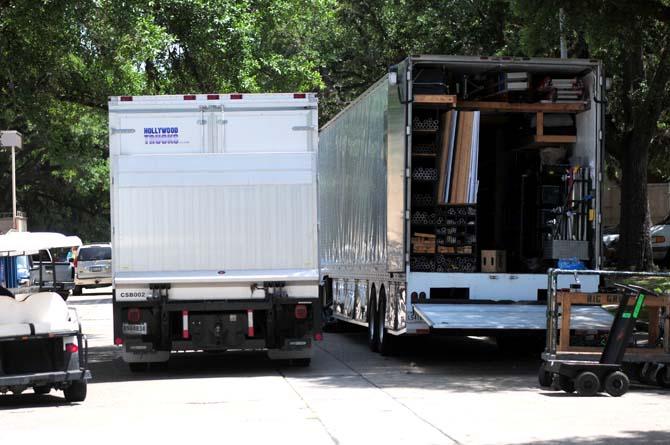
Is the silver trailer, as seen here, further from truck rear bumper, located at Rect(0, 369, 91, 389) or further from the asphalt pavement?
truck rear bumper, located at Rect(0, 369, 91, 389)

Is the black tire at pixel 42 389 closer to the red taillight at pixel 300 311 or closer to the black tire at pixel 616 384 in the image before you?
the red taillight at pixel 300 311

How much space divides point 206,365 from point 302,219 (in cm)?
304

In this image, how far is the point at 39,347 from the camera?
11891mm

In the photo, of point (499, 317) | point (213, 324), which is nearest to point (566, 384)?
point (499, 317)

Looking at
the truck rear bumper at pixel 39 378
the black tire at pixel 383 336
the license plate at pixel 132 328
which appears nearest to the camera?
the truck rear bumper at pixel 39 378

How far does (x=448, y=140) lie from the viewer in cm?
1559

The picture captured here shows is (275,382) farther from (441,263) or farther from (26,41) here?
(26,41)

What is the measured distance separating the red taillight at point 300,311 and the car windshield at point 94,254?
29415 mm

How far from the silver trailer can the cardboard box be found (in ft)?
0.10

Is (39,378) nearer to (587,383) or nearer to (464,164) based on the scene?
(587,383)

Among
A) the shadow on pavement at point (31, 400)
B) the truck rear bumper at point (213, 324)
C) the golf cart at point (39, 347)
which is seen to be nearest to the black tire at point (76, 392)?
the golf cart at point (39, 347)

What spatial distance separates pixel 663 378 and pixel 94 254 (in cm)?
3277

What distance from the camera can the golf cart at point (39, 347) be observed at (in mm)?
11703

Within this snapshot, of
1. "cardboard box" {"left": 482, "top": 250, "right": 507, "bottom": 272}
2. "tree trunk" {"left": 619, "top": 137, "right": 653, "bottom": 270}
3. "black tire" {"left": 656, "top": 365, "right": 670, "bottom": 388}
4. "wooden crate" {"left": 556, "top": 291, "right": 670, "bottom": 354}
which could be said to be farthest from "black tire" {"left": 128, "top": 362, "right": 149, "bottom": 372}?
"tree trunk" {"left": 619, "top": 137, "right": 653, "bottom": 270}
